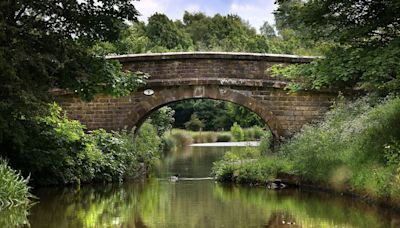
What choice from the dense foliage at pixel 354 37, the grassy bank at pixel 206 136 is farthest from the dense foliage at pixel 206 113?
the dense foliage at pixel 354 37

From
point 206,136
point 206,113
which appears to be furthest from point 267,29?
point 206,136

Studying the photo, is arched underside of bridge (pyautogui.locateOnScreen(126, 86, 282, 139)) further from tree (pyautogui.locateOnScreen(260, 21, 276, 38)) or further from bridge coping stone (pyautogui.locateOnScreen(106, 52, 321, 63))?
tree (pyautogui.locateOnScreen(260, 21, 276, 38))

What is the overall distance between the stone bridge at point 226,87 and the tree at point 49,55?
4811 millimetres

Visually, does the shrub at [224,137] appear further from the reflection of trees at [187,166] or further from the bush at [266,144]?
the bush at [266,144]

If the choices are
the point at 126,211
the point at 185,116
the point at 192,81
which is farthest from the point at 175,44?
the point at 126,211

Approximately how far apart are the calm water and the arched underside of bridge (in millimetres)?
3834

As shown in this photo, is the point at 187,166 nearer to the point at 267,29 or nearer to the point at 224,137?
the point at 224,137

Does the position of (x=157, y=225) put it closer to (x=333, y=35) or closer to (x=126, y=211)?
(x=126, y=211)

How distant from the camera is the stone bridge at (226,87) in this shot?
19.1m

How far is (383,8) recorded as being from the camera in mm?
12508

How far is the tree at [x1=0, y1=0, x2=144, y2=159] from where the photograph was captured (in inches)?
463

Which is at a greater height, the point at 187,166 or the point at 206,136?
the point at 206,136

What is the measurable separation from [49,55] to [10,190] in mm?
2710

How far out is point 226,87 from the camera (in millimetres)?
19312
